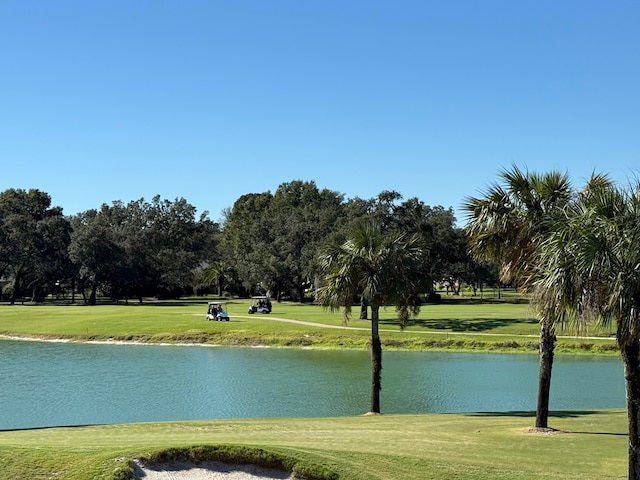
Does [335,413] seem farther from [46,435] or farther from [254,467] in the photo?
[254,467]

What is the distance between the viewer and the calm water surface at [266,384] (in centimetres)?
2917

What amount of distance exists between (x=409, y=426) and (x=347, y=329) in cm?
3616

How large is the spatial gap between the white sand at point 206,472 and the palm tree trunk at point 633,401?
5961 mm

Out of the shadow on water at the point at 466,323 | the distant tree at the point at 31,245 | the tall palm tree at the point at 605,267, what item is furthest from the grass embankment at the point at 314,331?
the tall palm tree at the point at 605,267

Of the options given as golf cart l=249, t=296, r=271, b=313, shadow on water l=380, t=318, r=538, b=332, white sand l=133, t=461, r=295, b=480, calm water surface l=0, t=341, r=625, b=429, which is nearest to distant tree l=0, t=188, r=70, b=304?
golf cart l=249, t=296, r=271, b=313

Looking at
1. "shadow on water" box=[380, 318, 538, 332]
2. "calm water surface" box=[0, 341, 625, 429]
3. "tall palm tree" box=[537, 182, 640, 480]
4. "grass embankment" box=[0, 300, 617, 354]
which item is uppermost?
"tall palm tree" box=[537, 182, 640, 480]

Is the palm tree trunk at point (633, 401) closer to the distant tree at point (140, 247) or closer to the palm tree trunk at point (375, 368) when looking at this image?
the palm tree trunk at point (375, 368)

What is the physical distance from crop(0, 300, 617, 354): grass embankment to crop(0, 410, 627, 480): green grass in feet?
91.3

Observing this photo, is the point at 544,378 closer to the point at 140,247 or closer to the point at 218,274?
the point at 140,247

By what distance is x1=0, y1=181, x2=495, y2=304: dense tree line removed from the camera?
89.6 metres

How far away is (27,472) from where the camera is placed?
11.4 meters

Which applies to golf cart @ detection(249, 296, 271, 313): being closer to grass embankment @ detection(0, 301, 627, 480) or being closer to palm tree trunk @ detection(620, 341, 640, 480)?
grass embankment @ detection(0, 301, 627, 480)

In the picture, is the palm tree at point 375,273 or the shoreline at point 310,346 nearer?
the palm tree at point 375,273

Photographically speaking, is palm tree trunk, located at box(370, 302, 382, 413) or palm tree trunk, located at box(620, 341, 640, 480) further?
palm tree trunk, located at box(370, 302, 382, 413)
